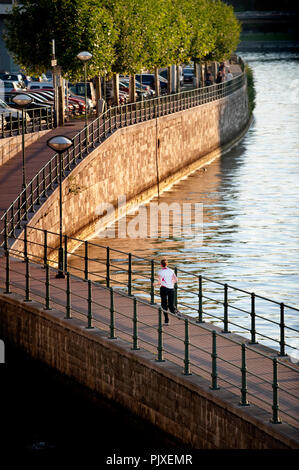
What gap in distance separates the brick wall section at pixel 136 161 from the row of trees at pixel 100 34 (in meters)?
3.37

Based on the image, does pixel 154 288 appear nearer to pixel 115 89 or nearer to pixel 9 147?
pixel 9 147

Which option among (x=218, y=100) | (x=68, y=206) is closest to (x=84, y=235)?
(x=68, y=206)

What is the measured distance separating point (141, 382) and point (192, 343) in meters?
1.42

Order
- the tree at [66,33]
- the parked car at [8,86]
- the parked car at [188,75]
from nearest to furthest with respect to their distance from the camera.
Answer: the tree at [66,33] < the parked car at [8,86] < the parked car at [188,75]

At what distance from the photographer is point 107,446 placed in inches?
794

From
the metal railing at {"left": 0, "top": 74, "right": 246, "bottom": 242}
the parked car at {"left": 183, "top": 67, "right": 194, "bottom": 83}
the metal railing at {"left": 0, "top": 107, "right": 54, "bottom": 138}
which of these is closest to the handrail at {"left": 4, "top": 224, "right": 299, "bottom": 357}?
the metal railing at {"left": 0, "top": 74, "right": 246, "bottom": 242}

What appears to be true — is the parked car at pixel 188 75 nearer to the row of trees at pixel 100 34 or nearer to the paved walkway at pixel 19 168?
the row of trees at pixel 100 34

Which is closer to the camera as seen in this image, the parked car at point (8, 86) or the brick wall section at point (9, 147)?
the brick wall section at point (9, 147)

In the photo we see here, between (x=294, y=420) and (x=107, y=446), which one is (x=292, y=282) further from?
(x=294, y=420)

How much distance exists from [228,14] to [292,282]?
61748mm

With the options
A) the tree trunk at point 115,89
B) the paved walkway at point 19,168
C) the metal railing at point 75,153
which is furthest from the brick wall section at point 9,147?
the tree trunk at point 115,89

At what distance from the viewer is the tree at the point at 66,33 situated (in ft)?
157

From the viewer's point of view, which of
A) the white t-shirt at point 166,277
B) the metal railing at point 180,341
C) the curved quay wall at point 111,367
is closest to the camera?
the curved quay wall at point 111,367

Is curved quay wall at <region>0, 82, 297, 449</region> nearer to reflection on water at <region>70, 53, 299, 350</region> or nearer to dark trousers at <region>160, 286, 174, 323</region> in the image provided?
dark trousers at <region>160, 286, 174, 323</region>
